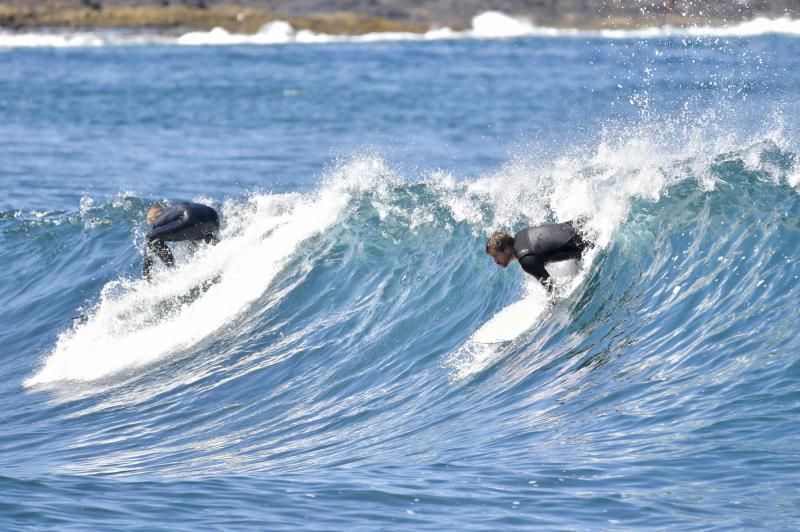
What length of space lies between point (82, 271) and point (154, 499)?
29.4ft

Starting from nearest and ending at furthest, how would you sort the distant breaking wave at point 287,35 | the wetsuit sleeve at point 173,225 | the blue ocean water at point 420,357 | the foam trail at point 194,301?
the blue ocean water at point 420,357, the foam trail at point 194,301, the wetsuit sleeve at point 173,225, the distant breaking wave at point 287,35

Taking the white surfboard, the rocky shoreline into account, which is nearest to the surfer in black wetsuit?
the white surfboard

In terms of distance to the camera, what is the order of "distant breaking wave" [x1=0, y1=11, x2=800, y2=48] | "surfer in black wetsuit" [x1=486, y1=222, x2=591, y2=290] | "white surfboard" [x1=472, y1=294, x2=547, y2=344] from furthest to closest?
1. "distant breaking wave" [x1=0, y1=11, x2=800, y2=48]
2. "white surfboard" [x1=472, y1=294, x2=547, y2=344]
3. "surfer in black wetsuit" [x1=486, y1=222, x2=591, y2=290]

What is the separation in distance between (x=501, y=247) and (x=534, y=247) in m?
0.29

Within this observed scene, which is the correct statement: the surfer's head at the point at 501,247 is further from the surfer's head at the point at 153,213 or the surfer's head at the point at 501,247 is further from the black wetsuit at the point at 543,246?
the surfer's head at the point at 153,213

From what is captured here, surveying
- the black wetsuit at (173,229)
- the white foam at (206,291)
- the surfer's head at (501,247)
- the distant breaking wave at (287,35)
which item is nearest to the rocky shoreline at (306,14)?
the distant breaking wave at (287,35)

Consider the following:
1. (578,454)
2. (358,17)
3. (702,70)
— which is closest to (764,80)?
(702,70)

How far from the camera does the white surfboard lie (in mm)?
11141

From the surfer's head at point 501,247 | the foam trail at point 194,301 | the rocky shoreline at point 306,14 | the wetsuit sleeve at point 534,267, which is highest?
the rocky shoreline at point 306,14

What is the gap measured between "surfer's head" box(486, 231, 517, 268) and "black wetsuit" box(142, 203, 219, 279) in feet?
15.5

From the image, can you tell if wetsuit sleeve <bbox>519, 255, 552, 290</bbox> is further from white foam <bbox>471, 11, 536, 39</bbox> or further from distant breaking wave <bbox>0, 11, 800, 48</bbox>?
white foam <bbox>471, 11, 536, 39</bbox>

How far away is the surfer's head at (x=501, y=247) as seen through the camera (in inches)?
418

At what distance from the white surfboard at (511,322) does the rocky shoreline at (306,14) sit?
68.8 m

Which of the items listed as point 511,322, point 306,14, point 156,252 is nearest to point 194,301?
point 156,252
